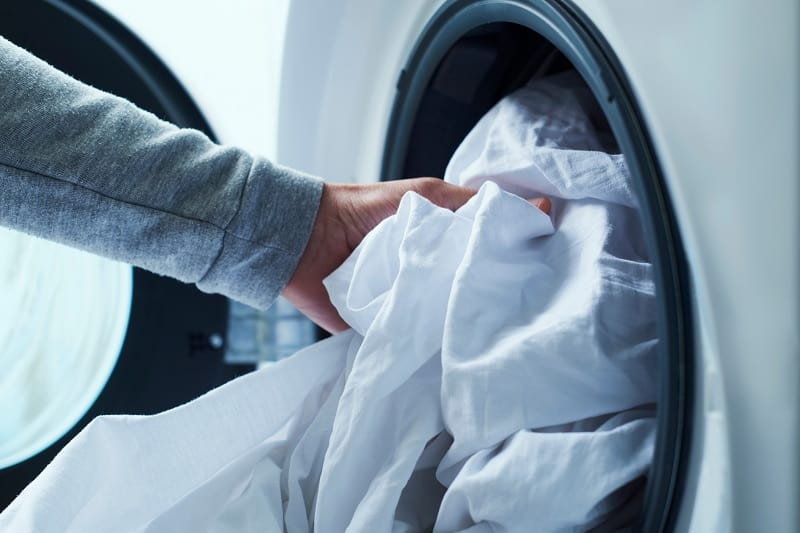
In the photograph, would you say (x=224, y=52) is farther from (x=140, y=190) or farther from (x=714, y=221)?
(x=714, y=221)

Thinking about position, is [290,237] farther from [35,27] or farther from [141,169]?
[35,27]

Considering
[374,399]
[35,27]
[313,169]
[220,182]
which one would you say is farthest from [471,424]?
[35,27]

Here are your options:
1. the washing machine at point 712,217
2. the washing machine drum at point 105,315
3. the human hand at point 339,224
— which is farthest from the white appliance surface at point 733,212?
the washing machine drum at point 105,315

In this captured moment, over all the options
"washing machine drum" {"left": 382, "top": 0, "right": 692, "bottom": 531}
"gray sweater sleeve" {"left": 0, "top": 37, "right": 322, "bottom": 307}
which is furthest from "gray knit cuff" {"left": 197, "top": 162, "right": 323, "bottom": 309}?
"washing machine drum" {"left": 382, "top": 0, "right": 692, "bottom": 531}

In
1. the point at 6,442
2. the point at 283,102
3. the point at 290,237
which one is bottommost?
the point at 6,442

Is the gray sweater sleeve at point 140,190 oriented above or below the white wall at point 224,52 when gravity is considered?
below

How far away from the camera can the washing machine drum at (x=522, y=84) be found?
365 mm

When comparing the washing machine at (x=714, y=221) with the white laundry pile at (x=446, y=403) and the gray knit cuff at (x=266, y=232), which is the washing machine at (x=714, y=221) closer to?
the white laundry pile at (x=446, y=403)

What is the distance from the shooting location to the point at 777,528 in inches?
12.1

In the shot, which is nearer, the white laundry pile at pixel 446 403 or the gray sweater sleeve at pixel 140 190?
the white laundry pile at pixel 446 403

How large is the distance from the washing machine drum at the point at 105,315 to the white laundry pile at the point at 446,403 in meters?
0.38

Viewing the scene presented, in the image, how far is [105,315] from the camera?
3.04 ft

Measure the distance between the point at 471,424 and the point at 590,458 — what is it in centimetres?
7

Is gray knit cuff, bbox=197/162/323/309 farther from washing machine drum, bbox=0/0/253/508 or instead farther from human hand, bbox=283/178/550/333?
washing machine drum, bbox=0/0/253/508
